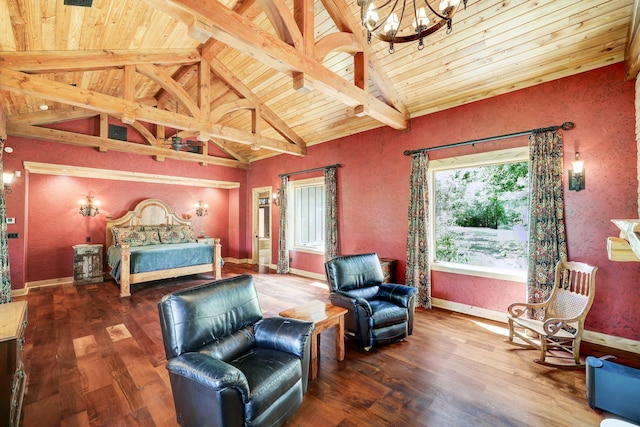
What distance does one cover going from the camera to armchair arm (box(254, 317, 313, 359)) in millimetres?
2152

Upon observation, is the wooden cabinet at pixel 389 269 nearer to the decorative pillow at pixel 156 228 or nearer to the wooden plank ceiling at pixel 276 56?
the wooden plank ceiling at pixel 276 56

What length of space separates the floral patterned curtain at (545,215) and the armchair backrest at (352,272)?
200cm

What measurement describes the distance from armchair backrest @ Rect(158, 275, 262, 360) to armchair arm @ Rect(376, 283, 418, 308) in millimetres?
1830

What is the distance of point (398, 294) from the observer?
352cm

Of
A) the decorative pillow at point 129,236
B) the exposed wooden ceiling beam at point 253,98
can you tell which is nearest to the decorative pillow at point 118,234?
the decorative pillow at point 129,236

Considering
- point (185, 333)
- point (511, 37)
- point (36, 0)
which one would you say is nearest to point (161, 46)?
point (36, 0)

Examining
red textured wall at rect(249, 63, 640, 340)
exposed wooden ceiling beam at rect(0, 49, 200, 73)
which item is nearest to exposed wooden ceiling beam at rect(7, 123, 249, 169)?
exposed wooden ceiling beam at rect(0, 49, 200, 73)

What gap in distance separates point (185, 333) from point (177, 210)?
6.86m

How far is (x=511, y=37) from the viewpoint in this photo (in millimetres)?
3303

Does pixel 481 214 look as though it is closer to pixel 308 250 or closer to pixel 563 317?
pixel 563 317

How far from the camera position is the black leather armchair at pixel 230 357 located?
64.4 inches

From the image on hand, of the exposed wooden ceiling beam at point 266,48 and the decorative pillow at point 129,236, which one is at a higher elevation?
the exposed wooden ceiling beam at point 266,48

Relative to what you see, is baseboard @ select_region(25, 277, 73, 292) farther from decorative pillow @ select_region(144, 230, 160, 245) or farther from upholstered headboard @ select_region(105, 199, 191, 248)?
decorative pillow @ select_region(144, 230, 160, 245)

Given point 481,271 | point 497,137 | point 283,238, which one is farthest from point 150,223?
point 497,137
